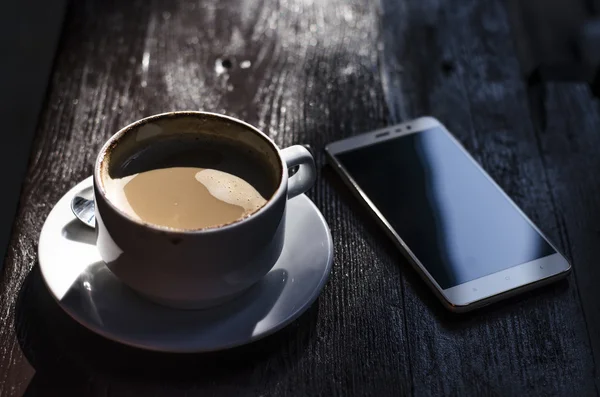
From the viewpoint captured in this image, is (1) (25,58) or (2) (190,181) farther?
(1) (25,58)

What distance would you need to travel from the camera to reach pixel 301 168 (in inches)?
25.2

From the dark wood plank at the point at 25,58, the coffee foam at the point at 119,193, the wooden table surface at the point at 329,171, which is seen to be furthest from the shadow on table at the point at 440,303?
the dark wood plank at the point at 25,58

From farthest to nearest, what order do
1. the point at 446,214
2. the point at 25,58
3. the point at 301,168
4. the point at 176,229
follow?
the point at 25,58 < the point at 446,214 < the point at 301,168 < the point at 176,229

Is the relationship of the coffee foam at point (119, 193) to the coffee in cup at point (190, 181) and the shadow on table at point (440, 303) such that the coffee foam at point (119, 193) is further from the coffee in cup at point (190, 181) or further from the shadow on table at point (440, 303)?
the shadow on table at point (440, 303)

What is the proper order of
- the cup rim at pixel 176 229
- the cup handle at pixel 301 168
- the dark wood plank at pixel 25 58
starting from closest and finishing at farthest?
the cup rim at pixel 176 229
the cup handle at pixel 301 168
the dark wood plank at pixel 25 58

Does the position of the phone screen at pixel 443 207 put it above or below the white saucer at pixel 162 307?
below

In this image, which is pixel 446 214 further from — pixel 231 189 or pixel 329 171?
pixel 231 189

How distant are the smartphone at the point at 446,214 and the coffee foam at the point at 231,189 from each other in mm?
176

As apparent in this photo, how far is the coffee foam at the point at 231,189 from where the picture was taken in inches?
23.4

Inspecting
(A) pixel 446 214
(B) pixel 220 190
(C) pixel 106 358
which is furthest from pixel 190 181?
(A) pixel 446 214

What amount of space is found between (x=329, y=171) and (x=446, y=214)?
0.15 m

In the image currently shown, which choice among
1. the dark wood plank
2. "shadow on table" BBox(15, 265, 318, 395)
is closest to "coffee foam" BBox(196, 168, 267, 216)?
"shadow on table" BBox(15, 265, 318, 395)

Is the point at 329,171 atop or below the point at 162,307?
below

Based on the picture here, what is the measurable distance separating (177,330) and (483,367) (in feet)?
0.89
